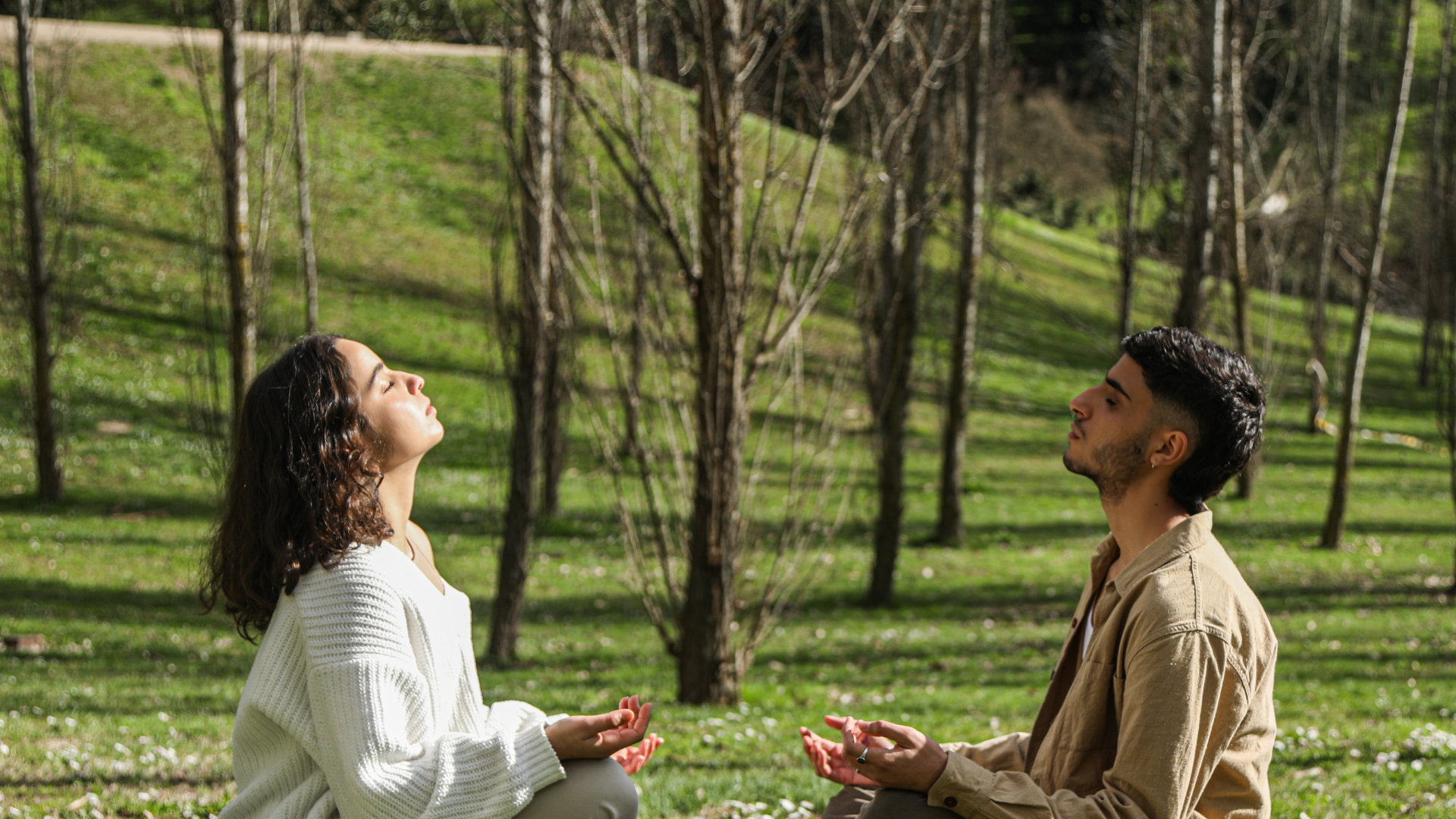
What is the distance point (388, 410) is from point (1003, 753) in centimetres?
176

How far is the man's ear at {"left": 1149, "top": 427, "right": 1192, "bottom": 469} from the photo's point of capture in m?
2.48

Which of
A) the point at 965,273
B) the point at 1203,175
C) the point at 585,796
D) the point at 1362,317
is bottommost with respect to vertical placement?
the point at 585,796

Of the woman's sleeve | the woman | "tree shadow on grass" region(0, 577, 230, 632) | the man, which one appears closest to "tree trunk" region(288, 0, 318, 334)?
"tree shadow on grass" region(0, 577, 230, 632)

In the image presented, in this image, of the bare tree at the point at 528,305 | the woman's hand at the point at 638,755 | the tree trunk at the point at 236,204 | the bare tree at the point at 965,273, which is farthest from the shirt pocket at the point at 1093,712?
the bare tree at the point at 965,273

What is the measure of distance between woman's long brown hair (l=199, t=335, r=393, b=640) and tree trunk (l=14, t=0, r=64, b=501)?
13.1m

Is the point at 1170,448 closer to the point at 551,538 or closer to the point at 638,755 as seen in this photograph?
the point at 638,755

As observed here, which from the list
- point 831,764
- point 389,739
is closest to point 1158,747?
point 831,764

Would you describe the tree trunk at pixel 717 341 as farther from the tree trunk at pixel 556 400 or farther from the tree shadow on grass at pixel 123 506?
the tree shadow on grass at pixel 123 506

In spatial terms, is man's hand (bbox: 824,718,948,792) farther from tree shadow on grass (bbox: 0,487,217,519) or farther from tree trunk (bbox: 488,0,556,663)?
tree shadow on grass (bbox: 0,487,217,519)

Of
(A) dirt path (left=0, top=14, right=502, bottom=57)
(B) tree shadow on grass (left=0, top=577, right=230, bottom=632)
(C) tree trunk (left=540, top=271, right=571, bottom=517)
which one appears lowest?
(B) tree shadow on grass (left=0, top=577, right=230, bottom=632)

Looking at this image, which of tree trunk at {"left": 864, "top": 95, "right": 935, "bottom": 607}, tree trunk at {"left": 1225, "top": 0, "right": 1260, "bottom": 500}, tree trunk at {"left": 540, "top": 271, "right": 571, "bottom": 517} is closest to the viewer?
tree trunk at {"left": 540, "top": 271, "right": 571, "bottom": 517}

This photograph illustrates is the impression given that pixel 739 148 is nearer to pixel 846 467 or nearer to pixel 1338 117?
pixel 846 467

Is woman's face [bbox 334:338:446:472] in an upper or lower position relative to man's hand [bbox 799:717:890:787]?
upper

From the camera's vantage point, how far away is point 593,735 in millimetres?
2436
